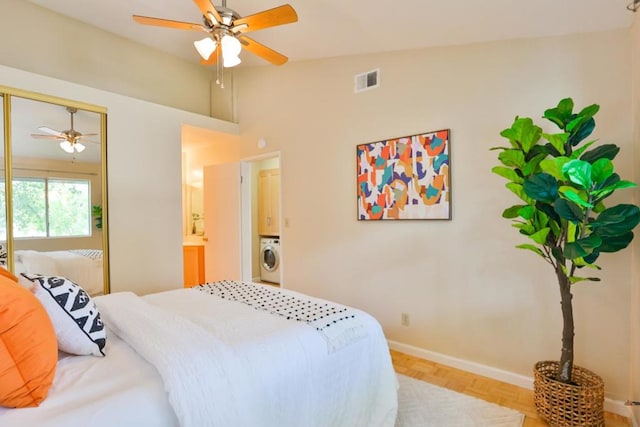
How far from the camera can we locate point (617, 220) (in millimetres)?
1671

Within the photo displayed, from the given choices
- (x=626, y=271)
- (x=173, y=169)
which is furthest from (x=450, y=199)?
(x=173, y=169)

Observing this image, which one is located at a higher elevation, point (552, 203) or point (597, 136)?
point (597, 136)

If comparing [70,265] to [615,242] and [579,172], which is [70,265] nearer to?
[579,172]

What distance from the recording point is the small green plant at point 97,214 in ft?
10.2

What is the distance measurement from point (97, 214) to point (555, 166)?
3.58 m

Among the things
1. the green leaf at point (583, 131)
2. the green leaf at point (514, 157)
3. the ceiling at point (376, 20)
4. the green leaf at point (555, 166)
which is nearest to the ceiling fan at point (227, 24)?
the ceiling at point (376, 20)

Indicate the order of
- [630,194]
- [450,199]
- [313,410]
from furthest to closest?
[450,199] < [630,194] < [313,410]

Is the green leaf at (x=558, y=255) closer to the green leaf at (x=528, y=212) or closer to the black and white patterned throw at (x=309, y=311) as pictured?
the green leaf at (x=528, y=212)

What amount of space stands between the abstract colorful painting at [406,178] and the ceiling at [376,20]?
79 cm

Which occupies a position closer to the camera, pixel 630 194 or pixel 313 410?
pixel 313 410

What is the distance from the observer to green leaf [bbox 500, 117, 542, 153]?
1991 mm

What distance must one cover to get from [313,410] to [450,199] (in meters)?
1.89

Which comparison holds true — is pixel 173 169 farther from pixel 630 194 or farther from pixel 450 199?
pixel 630 194

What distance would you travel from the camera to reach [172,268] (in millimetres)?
3732
